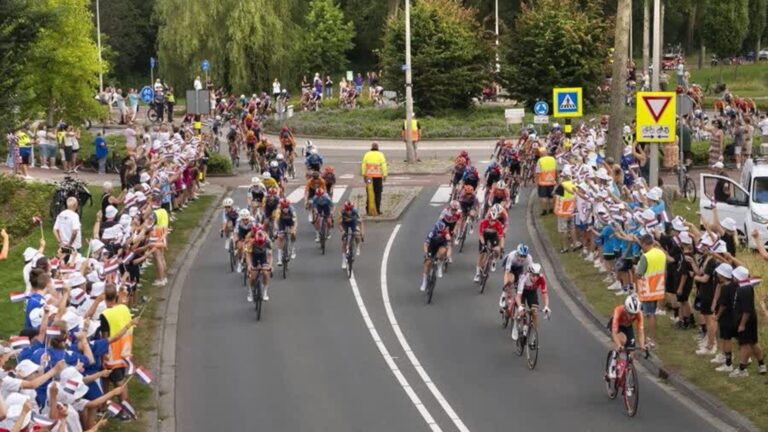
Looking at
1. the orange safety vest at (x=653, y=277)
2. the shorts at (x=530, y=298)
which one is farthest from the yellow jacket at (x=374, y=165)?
the orange safety vest at (x=653, y=277)

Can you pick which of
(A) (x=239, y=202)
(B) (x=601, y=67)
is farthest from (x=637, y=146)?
(B) (x=601, y=67)

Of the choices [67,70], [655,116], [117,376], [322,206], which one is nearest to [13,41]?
[322,206]

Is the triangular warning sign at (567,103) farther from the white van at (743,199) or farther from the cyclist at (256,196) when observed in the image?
the cyclist at (256,196)

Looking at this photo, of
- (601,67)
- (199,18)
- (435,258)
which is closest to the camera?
(435,258)

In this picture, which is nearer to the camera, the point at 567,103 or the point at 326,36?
Answer: the point at 567,103

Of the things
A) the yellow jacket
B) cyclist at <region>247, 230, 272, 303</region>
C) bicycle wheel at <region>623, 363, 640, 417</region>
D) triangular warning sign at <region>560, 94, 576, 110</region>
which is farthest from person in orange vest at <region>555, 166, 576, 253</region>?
bicycle wheel at <region>623, 363, 640, 417</region>

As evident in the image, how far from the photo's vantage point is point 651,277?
21.7 metres

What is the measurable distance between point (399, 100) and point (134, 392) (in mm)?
42545

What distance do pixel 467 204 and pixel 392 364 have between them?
8.79 meters

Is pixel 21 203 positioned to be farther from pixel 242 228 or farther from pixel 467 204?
pixel 467 204

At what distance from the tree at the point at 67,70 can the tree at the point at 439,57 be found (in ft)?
52.8

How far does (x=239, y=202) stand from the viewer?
126 ft

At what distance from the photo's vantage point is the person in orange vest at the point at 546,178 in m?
33.7

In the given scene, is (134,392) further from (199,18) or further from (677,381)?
(199,18)
